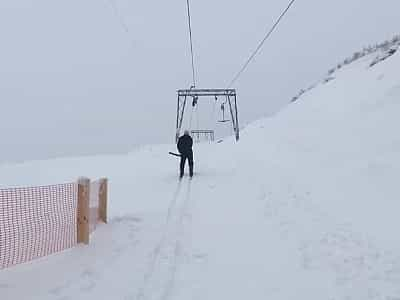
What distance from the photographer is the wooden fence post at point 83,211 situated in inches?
290

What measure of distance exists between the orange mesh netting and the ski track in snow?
57.8 inches

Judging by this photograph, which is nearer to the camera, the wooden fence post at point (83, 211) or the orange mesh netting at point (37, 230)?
the orange mesh netting at point (37, 230)

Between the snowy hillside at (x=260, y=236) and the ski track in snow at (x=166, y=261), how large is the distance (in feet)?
0.05

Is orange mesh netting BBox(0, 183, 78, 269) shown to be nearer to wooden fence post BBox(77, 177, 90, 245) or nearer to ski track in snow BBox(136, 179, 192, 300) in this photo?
wooden fence post BBox(77, 177, 90, 245)

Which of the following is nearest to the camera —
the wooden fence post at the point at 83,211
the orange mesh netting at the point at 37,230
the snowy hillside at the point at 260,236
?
the snowy hillside at the point at 260,236

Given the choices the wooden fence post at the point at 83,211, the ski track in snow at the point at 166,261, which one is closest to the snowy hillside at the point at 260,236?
the ski track in snow at the point at 166,261

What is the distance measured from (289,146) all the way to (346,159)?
7.74 metres

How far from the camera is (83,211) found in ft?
24.4

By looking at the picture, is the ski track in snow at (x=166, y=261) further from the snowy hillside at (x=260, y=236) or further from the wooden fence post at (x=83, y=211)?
the wooden fence post at (x=83, y=211)

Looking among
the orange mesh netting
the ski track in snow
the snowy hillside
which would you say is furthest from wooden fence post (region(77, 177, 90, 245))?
the ski track in snow

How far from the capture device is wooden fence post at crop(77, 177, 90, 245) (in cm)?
737

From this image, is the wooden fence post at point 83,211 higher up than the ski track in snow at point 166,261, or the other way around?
the wooden fence post at point 83,211

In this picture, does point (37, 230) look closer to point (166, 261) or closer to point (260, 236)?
point (166, 261)

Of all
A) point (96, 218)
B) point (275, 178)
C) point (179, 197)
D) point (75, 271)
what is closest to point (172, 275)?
point (75, 271)
